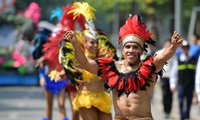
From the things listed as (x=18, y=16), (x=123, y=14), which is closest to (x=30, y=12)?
(x=18, y=16)

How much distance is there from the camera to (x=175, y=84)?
15.5 m

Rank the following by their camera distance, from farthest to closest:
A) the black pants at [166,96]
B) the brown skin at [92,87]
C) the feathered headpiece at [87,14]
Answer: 1. the black pants at [166,96]
2. the feathered headpiece at [87,14]
3. the brown skin at [92,87]

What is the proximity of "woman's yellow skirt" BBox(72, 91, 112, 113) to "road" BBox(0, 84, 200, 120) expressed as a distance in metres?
5.93

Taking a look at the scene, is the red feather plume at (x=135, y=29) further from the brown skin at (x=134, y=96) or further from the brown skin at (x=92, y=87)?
the brown skin at (x=92, y=87)

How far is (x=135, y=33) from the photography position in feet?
26.5

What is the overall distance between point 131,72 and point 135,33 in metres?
0.44

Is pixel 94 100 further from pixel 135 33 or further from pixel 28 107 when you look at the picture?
pixel 28 107

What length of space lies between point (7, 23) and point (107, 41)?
2125 centimetres

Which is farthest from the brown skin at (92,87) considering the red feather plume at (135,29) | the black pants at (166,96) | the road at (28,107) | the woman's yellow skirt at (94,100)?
the black pants at (166,96)

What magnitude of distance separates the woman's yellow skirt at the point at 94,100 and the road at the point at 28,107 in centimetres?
593

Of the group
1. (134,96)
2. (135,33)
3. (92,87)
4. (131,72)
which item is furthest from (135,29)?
(92,87)

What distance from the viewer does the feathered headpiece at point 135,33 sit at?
26.4 ft

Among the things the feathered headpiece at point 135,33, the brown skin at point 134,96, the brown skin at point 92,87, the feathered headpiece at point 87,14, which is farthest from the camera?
the feathered headpiece at point 87,14

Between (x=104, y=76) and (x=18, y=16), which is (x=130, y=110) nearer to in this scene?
(x=104, y=76)
